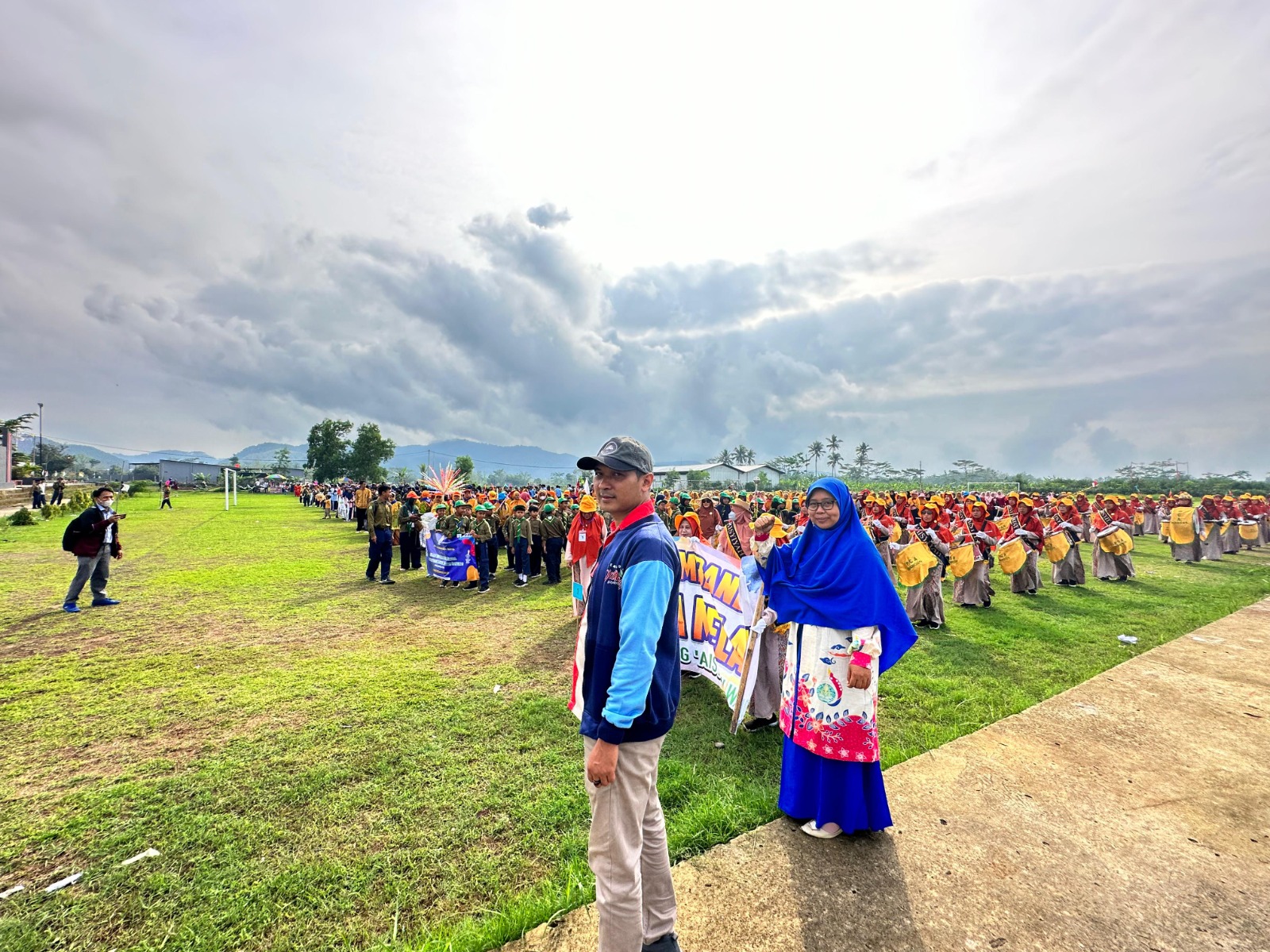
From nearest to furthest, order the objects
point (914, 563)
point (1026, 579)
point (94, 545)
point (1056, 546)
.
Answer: point (914, 563) < point (94, 545) < point (1026, 579) < point (1056, 546)

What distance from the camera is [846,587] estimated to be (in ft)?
10.4

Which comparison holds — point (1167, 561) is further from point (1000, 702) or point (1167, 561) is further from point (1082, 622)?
point (1000, 702)

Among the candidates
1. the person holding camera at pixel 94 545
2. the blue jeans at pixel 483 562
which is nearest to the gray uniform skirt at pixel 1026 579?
the blue jeans at pixel 483 562

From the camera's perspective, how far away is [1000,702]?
17.3 feet

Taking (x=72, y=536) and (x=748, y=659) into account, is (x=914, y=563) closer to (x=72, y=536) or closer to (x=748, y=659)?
(x=748, y=659)

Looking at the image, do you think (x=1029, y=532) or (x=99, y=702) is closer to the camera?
(x=99, y=702)

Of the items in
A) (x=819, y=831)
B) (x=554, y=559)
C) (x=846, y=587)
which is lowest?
(x=819, y=831)

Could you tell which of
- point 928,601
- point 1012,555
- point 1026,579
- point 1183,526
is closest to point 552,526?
point 928,601

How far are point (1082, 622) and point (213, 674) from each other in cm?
1188

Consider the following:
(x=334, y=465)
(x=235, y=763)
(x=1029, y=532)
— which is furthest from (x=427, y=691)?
(x=334, y=465)

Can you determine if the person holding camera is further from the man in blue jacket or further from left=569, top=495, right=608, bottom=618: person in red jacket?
the man in blue jacket

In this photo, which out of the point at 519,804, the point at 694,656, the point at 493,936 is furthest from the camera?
the point at 694,656

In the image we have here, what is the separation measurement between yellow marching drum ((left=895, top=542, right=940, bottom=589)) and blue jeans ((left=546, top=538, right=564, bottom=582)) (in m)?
7.01

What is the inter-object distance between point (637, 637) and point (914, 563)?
7.19 m
